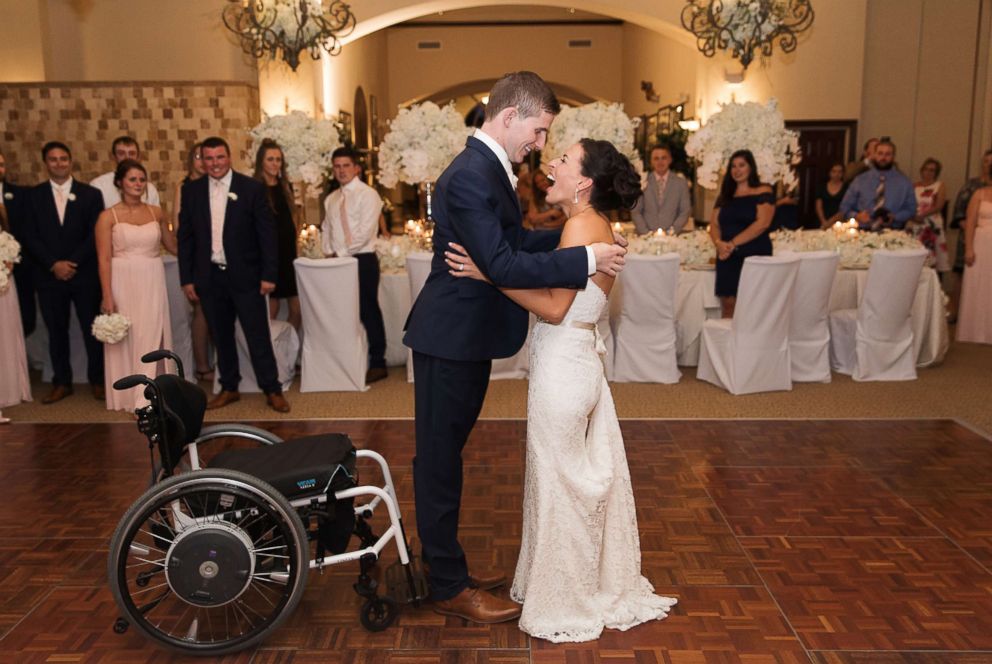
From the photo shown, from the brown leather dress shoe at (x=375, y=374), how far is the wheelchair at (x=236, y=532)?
3.43m

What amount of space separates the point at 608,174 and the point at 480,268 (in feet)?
1.67

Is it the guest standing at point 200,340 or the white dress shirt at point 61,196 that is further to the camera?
the guest standing at point 200,340

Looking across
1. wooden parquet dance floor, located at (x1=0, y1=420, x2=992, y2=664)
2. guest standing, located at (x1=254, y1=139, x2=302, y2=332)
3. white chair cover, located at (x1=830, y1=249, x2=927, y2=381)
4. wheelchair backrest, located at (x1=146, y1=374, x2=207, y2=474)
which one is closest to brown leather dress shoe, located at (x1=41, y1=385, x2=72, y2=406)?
wooden parquet dance floor, located at (x1=0, y1=420, x2=992, y2=664)

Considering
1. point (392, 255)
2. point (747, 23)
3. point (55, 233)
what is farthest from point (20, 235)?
point (747, 23)

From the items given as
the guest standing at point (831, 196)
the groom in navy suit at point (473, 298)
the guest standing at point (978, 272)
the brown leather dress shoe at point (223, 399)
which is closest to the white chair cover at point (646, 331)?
the brown leather dress shoe at point (223, 399)

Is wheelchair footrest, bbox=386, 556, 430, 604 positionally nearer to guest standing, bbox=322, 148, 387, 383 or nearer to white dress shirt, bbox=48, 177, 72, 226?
guest standing, bbox=322, 148, 387, 383

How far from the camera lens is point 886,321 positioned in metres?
6.74

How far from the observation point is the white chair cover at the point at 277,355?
6.54m

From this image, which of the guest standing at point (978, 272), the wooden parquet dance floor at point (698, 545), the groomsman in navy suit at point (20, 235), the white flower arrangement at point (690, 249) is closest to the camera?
the wooden parquet dance floor at point (698, 545)

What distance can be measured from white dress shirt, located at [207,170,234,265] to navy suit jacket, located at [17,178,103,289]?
112cm

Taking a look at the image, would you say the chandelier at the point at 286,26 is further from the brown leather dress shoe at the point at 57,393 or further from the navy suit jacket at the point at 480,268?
the navy suit jacket at the point at 480,268

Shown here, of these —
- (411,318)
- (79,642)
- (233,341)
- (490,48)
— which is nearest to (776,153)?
(233,341)

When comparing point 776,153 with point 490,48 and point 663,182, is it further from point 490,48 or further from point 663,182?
point 490,48

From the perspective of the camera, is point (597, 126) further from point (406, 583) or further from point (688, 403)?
point (406, 583)
